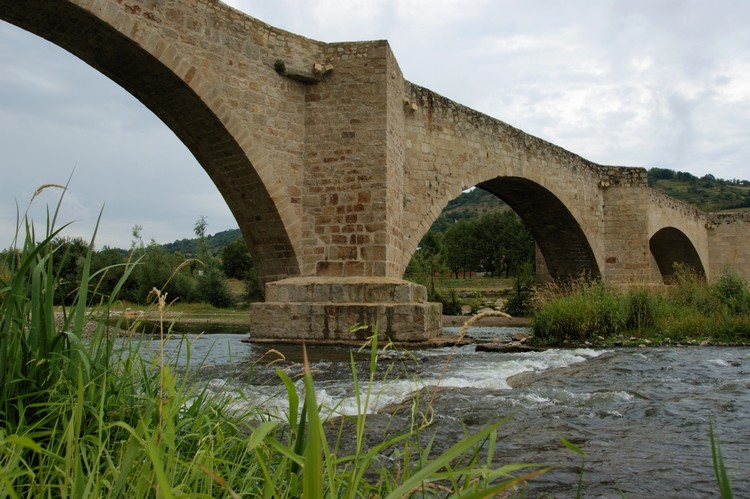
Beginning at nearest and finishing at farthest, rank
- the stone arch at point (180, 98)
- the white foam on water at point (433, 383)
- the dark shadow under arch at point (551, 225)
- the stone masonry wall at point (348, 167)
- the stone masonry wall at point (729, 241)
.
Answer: the white foam on water at point (433, 383) → the stone arch at point (180, 98) → the stone masonry wall at point (348, 167) → the dark shadow under arch at point (551, 225) → the stone masonry wall at point (729, 241)

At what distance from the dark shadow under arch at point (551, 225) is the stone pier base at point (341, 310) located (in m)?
6.94

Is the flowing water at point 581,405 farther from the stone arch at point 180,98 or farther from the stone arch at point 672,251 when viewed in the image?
the stone arch at point 672,251

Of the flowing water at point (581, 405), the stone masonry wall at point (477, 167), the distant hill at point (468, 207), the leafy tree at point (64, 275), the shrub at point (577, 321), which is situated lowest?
the flowing water at point (581, 405)

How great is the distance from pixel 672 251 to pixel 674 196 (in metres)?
44.5

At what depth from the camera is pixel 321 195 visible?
30.3 feet

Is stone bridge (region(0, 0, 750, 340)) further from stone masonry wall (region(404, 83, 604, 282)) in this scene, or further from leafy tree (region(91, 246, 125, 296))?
leafy tree (region(91, 246, 125, 296))

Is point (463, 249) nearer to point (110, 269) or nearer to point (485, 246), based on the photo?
point (485, 246)

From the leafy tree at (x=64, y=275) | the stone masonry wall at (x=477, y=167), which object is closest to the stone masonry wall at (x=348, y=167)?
the stone masonry wall at (x=477, y=167)

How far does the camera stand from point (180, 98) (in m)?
8.08

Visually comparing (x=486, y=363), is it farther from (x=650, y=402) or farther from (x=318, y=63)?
(x=318, y=63)

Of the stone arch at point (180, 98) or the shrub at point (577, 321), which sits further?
the shrub at point (577, 321)

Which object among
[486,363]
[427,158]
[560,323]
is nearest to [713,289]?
[560,323]

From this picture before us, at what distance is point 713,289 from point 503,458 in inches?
429

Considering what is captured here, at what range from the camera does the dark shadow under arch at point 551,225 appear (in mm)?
15875
